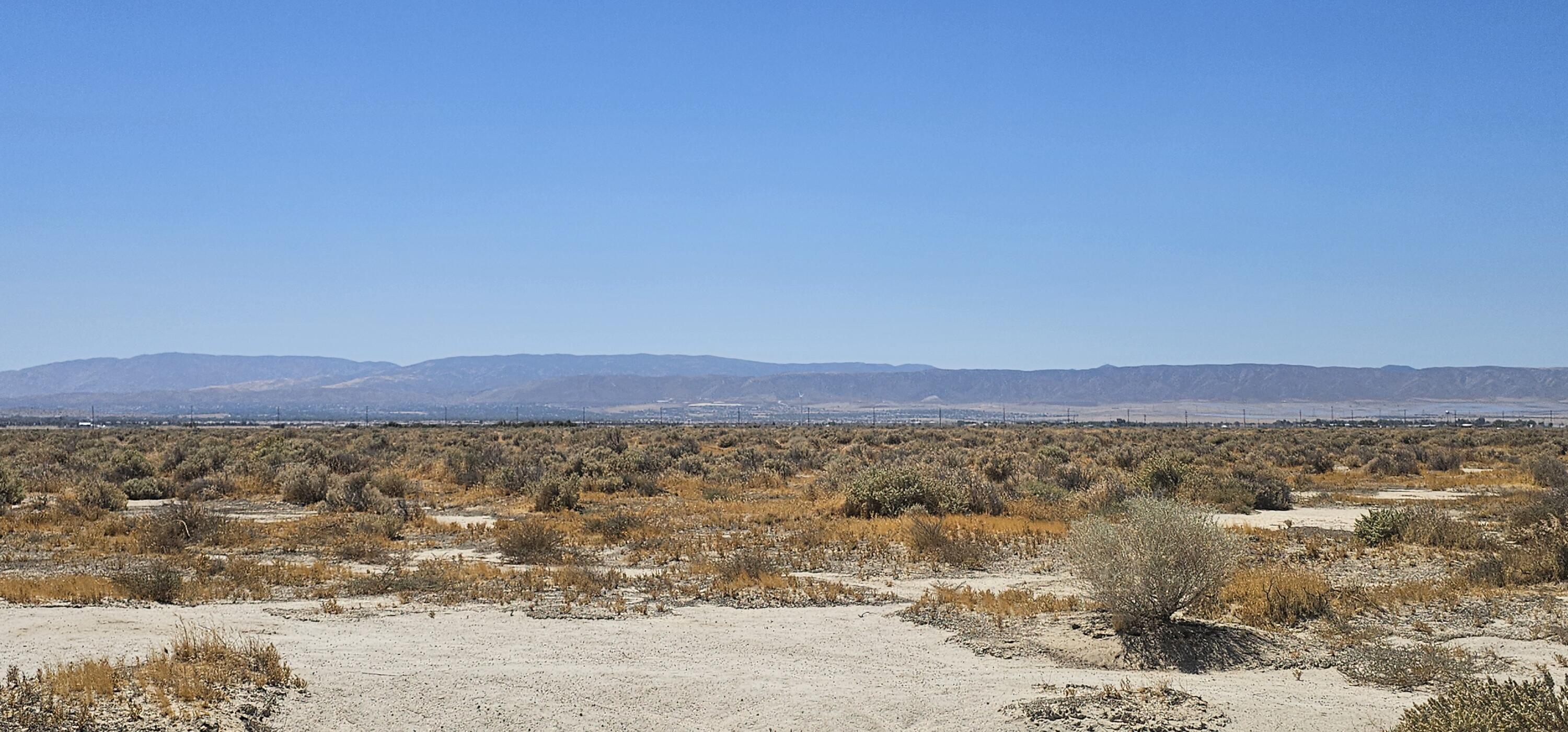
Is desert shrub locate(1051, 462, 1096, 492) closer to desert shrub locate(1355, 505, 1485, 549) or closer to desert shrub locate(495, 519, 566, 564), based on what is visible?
desert shrub locate(1355, 505, 1485, 549)

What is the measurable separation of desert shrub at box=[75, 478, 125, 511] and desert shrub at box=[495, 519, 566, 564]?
11.4 m

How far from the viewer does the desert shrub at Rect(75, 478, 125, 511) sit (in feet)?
73.1

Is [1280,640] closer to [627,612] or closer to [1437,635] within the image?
[1437,635]

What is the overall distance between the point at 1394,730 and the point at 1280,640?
354 centimetres

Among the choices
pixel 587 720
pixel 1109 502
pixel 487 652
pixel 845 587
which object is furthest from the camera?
pixel 1109 502

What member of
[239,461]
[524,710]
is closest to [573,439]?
[239,461]

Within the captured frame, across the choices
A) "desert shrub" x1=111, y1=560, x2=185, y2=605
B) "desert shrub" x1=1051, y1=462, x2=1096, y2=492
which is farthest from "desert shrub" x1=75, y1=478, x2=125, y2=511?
"desert shrub" x1=1051, y1=462, x2=1096, y2=492

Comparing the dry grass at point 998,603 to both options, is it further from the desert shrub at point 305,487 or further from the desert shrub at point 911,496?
the desert shrub at point 305,487

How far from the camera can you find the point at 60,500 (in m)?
22.3

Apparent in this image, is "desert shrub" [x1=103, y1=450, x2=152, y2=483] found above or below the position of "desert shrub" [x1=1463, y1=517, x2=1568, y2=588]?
below

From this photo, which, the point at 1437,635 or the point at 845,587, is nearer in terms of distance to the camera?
the point at 1437,635

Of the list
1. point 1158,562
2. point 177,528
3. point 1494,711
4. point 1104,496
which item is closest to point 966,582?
point 1158,562

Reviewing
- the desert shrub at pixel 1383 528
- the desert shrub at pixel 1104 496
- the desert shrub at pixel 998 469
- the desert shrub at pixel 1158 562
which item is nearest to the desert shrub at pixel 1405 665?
the desert shrub at pixel 1158 562

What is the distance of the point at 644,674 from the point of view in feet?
30.9
